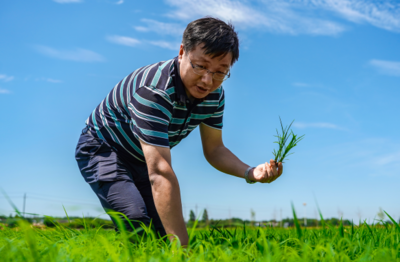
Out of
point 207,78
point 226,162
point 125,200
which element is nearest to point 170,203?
→ point 125,200

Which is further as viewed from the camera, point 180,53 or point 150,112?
point 180,53

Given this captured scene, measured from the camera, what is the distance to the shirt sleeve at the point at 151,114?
8.30ft

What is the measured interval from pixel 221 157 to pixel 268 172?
750 millimetres

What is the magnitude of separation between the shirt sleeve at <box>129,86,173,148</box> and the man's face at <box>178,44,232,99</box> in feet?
0.70

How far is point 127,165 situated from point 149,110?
76 centimetres

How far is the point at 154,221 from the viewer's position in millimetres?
3354

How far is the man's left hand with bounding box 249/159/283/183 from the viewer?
271 centimetres

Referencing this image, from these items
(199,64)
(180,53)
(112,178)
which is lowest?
(112,178)

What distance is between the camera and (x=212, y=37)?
2.52 m

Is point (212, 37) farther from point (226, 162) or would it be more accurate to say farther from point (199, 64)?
point (226, 162)

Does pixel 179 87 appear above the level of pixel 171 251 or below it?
above

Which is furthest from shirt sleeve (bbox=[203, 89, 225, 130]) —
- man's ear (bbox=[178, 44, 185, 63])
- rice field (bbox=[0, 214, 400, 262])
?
rice field (bbox=[0, 214, 400, 262])

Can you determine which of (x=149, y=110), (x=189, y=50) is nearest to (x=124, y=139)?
(x=149, y=110)

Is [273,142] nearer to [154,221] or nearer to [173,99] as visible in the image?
[173,99]
